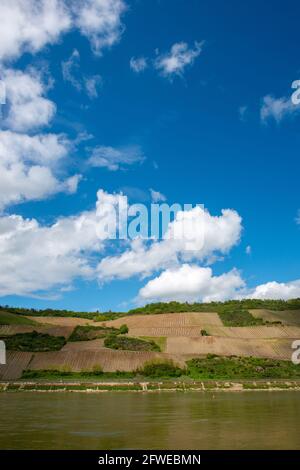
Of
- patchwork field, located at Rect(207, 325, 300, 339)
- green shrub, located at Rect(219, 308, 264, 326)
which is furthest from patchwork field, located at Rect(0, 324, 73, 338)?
green shrub, located at Rect(219, 308, 264, 326)

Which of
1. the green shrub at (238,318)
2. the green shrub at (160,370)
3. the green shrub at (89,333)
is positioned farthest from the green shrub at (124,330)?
the green shrub at (160,370)

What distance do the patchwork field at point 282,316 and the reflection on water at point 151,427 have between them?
102737 mm

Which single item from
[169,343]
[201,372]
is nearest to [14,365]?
[201,372]

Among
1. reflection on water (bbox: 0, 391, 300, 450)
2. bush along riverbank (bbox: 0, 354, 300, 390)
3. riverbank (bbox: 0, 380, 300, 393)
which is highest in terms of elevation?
bush along riverbank (bbox: 0, 354, 300, 390)

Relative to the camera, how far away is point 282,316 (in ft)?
517

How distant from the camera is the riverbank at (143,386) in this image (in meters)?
82.9

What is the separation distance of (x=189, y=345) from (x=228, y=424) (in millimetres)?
83307

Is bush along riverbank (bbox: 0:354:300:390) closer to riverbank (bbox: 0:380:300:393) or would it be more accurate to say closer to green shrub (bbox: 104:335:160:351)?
riverbank (bbox: 0:380:300:393)

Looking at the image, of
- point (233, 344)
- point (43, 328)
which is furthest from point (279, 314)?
point (43, 328)

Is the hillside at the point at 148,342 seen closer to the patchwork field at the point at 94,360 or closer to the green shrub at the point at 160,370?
the patchwork field at the point at 94,360

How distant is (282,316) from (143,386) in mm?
86021

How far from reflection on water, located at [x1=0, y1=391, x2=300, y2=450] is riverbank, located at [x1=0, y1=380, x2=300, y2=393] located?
32.7 metres

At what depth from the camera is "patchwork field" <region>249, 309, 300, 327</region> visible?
149m

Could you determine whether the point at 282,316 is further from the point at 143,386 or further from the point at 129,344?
the point at 143,386
